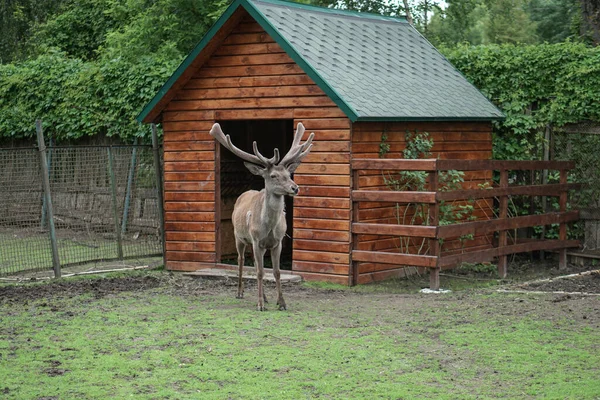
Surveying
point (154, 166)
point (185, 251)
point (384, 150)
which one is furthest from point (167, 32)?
point (384, 150)

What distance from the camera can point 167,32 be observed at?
2061 centimetres

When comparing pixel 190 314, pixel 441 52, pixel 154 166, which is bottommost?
pixel 190 314

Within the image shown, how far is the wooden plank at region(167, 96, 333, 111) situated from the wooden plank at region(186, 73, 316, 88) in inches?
7.6

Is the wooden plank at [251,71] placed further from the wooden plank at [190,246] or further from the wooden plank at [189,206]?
the wooden plank at [190,246]

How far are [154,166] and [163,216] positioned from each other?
0.98 meters

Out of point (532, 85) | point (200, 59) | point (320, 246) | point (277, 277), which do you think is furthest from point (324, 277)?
point (532, 85)

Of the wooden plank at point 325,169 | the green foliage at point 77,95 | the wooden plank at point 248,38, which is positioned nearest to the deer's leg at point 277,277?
the wooden plank at point 325,169

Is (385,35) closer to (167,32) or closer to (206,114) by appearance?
(206,114)

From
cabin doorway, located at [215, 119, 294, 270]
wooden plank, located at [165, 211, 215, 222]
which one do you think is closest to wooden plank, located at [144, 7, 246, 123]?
cabin doorway, located at [215, 119, 294, 270]

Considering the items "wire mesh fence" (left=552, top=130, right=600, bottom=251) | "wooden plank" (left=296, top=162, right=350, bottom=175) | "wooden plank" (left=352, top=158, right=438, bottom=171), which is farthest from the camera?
"wire mesh fence" (left=552, top=130, right=600, bottom=251)

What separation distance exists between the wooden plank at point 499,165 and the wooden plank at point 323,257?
1723 mm

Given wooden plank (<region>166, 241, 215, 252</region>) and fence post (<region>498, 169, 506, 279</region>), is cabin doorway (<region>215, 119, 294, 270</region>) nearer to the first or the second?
wooden plank (<region>166, 241, 215, 252</region>)

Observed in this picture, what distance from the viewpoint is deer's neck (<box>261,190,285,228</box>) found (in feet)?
33.7

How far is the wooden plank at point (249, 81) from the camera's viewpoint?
12.2 m
